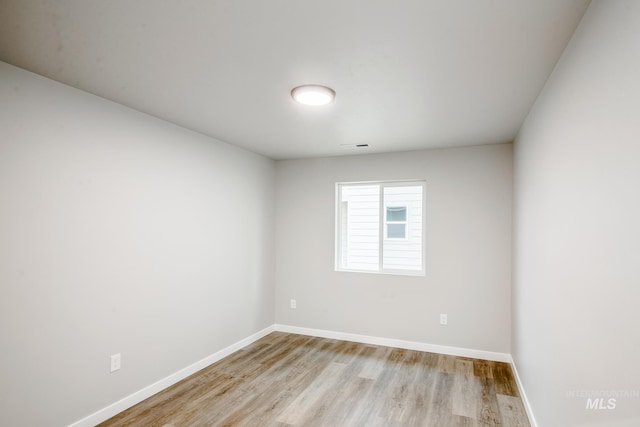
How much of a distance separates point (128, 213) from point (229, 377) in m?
1.83

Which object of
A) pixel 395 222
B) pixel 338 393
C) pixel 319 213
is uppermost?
pixel 319 213

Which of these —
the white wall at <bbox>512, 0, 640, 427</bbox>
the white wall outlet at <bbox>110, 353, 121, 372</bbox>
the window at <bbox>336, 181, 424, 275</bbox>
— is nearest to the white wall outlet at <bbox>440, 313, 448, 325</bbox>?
the window at <bbox>336, 181, 424, 275</bbox>

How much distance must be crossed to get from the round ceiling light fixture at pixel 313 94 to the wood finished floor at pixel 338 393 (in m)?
2.39

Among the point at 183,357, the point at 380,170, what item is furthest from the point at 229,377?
the point at 380,170

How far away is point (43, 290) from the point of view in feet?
7.16

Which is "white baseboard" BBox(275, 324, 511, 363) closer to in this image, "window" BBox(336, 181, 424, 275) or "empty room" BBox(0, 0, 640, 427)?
"empty room" BBox(0, 0, 640, 427)

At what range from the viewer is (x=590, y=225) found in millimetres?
1390

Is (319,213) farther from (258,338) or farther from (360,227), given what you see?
(258,338)

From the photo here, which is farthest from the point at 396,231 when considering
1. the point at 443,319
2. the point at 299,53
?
the point at 299,53

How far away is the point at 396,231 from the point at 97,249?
3.20 m

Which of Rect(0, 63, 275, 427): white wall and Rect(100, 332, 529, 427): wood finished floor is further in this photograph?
Rect(100, 332, 529, 427): wood finished floor

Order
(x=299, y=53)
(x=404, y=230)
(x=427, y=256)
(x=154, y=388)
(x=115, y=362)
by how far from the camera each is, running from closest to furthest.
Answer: (x=299, y=53), (x=115, y=362), (x=154, y=388), (x=427, y=256), (x=404, y=230)

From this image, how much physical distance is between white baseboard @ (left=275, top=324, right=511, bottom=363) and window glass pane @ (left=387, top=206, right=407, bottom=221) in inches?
59.3

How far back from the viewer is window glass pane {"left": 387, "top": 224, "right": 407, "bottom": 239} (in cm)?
428
